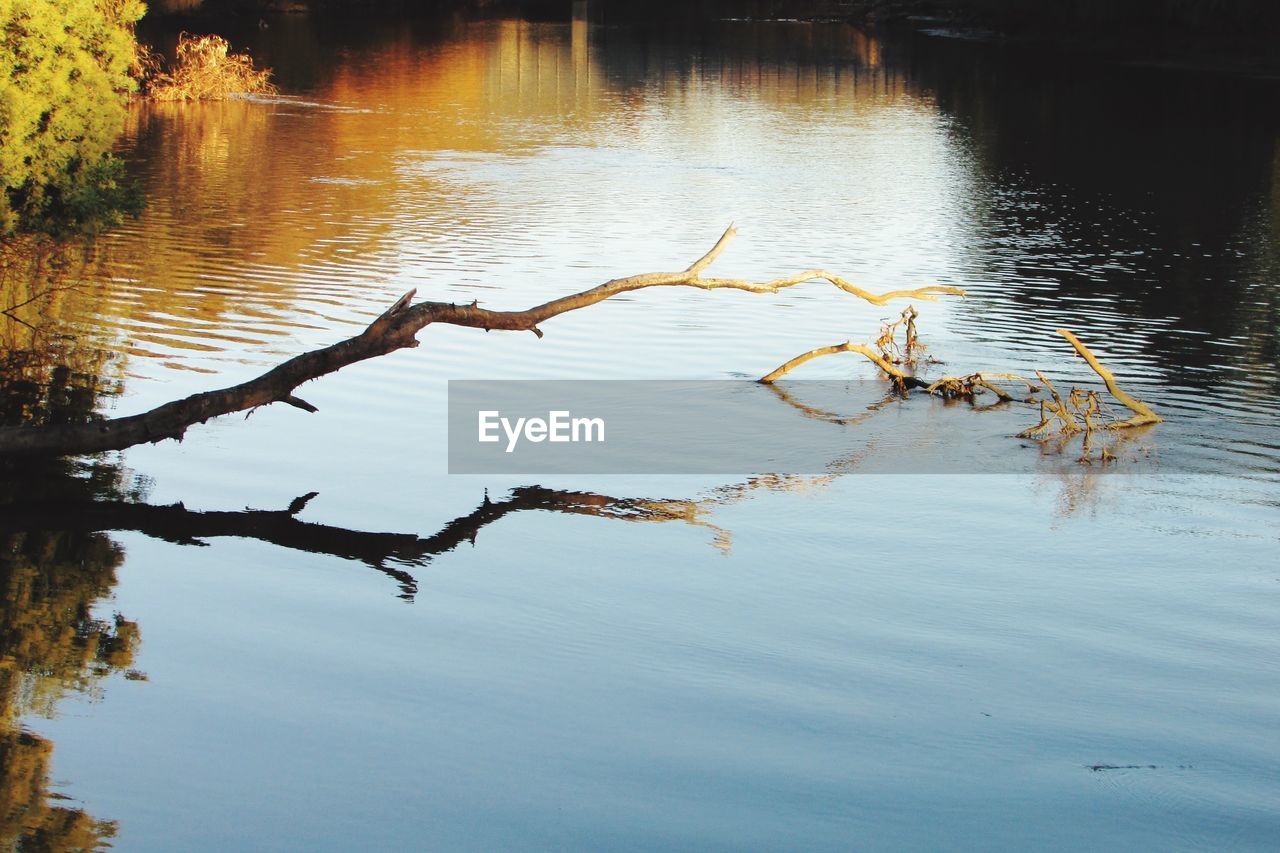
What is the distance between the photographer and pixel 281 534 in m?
10.8

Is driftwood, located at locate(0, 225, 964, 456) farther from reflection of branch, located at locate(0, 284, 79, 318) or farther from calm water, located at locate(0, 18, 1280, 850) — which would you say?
reflection of branch, located at locate(0, 284, 79, 318)

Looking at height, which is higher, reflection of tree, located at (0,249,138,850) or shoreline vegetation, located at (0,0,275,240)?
shoreline vegetation, located at (0,0,275,240)

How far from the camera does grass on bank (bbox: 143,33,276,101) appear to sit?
4266 centimetres

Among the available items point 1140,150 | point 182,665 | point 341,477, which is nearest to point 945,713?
point 182,665

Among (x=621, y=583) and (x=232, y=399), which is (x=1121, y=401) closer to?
(x=621, y=583)

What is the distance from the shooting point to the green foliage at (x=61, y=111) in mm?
17000

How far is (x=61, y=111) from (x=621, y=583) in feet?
34.6

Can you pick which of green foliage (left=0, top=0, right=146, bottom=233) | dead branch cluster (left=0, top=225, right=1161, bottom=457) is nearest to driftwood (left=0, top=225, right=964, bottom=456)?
dead branch cluster (left=0, top=225, right=1161, bottom=457)

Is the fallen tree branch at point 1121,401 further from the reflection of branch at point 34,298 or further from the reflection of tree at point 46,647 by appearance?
the reflection of branch at point 34,298

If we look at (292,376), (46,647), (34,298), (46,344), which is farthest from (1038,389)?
(34,298)

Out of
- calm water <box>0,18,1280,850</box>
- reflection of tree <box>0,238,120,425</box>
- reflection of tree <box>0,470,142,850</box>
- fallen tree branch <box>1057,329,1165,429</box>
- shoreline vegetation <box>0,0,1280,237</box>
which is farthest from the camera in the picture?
shoreline vegetation <box>0,0,1280,237</box>

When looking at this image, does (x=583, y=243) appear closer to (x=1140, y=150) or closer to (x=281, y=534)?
(x=281, y=534)

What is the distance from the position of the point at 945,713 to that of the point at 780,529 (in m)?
3.25

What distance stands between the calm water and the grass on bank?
19252 millimetres
